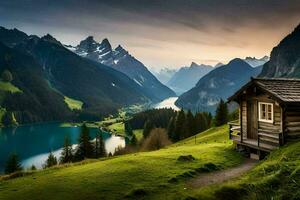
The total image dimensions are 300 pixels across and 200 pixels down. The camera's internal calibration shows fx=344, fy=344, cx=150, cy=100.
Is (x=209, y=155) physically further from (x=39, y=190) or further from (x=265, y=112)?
(x=39, y=190)

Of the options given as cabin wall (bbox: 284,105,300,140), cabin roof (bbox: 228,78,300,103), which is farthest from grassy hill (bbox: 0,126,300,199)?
cabin roof (bbox: 228,78,300,103)

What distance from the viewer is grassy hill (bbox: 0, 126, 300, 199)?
2119 cm

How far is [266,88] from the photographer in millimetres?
33938

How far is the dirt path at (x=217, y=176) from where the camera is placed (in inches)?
997

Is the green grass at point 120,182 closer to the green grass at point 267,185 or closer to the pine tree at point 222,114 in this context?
the green grass at point 267,185

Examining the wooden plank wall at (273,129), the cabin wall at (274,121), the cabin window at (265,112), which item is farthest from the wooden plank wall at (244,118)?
the cabin wall at (274,121)

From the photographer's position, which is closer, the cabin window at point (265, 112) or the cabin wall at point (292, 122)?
the cabin wall at point (292, 122)

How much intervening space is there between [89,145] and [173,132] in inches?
1927

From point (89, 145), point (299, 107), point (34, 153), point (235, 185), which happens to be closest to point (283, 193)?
point (235, 185)

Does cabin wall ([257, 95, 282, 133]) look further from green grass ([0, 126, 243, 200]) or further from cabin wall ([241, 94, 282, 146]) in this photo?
green grass ([0, 126, 243, 200])

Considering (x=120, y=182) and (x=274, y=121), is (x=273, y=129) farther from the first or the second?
(x=120, y=182)

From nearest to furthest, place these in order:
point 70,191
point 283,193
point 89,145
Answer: point 283,193 → point 70,191 → point 89,145

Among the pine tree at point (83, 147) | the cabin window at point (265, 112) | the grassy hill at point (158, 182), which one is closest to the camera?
the grassy hill at point (158, 182)

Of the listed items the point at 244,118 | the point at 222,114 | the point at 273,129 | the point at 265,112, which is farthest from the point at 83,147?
the point at 273,129
